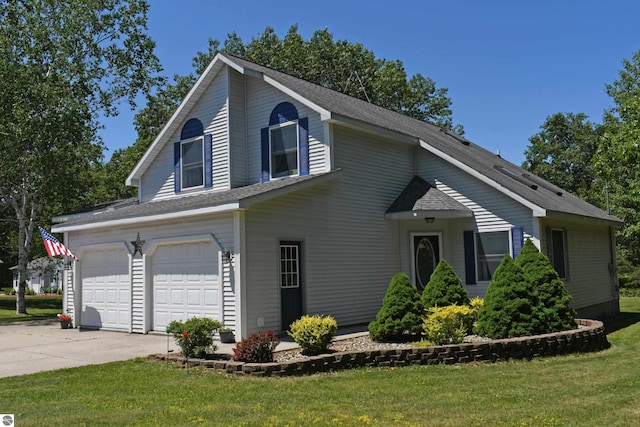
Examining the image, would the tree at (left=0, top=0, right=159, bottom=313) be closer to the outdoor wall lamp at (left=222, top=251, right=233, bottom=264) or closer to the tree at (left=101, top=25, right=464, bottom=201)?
the tree at (left=101, top=25, right=464, bottom=201)

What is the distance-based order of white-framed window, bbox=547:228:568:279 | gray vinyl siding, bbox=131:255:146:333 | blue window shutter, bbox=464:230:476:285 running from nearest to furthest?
gray vinyl siding, bbox=131:255:146:333 → blue window shutter, bbox=464:230:476:285 → white-framed window, bbox=547:228:568:279

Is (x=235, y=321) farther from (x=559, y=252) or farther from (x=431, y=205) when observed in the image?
(x=559, y=252)

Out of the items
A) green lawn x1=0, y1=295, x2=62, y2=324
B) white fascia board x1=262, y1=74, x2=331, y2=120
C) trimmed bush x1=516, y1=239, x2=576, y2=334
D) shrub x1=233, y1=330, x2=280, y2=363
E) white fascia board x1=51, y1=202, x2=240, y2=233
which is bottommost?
green lawn x1=0, y1=295, x2=62, y2=324

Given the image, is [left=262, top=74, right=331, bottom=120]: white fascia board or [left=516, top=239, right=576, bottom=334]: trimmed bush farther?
[left=262, top=74, right=331, bottom=120]: white fascia board

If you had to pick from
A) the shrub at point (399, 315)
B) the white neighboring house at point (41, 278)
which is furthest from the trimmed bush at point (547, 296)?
the white neighboring house at point (41, 278)

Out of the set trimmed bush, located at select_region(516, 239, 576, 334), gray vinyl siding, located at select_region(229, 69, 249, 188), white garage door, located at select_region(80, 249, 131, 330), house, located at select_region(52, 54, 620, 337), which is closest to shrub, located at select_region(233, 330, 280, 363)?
house, located at select_region(52, 54, 620, 337)

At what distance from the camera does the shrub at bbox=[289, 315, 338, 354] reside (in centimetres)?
1000

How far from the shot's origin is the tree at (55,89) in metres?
22.2

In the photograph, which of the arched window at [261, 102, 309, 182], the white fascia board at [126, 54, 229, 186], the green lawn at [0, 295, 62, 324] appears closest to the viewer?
the arched window at [261, 102, 309, 182]

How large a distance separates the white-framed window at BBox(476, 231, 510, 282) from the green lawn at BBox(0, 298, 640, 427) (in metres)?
5.28

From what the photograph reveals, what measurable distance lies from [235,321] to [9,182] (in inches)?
683

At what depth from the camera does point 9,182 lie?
2489 cm

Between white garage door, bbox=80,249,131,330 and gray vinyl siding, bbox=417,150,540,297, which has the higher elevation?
gray vinyl siding, bbox=417,150,540,297

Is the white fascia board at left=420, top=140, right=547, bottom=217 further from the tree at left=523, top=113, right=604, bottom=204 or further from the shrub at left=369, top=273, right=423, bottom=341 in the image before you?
the tree at left=523, top=113, right=604, bottom=204
